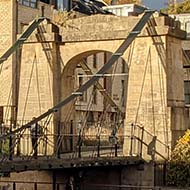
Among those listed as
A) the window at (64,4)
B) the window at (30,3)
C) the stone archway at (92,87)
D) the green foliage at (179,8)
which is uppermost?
the green foliage at (179,8)

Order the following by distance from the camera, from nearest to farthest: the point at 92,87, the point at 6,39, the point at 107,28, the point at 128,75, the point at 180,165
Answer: the point at 180,165
the point at 128,75
the point at 107,28
the point at 6,39
the point at 92,87

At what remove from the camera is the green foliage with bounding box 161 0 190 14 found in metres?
71.1

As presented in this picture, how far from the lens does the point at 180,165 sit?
1405 inches

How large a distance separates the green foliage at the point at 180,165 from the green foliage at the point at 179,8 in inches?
1406

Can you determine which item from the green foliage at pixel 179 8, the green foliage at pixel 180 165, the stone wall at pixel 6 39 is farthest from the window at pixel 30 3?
the green foliage at pixel 179 8

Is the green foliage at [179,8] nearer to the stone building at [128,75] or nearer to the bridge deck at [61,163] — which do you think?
the stone building at [128,75]

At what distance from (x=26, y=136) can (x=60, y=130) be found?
211 centimetres

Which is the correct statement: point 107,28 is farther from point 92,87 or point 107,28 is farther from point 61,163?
point 92,87

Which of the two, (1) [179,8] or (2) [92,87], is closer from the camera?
(2) [92,87]

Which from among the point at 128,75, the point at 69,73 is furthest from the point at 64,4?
the point at 128,75

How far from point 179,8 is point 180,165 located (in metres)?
38.9

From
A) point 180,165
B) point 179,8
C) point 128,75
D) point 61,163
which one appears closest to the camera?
point 61,163

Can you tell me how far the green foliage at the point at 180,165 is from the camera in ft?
116

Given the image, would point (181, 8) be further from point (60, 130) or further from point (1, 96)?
point (60, 130)
